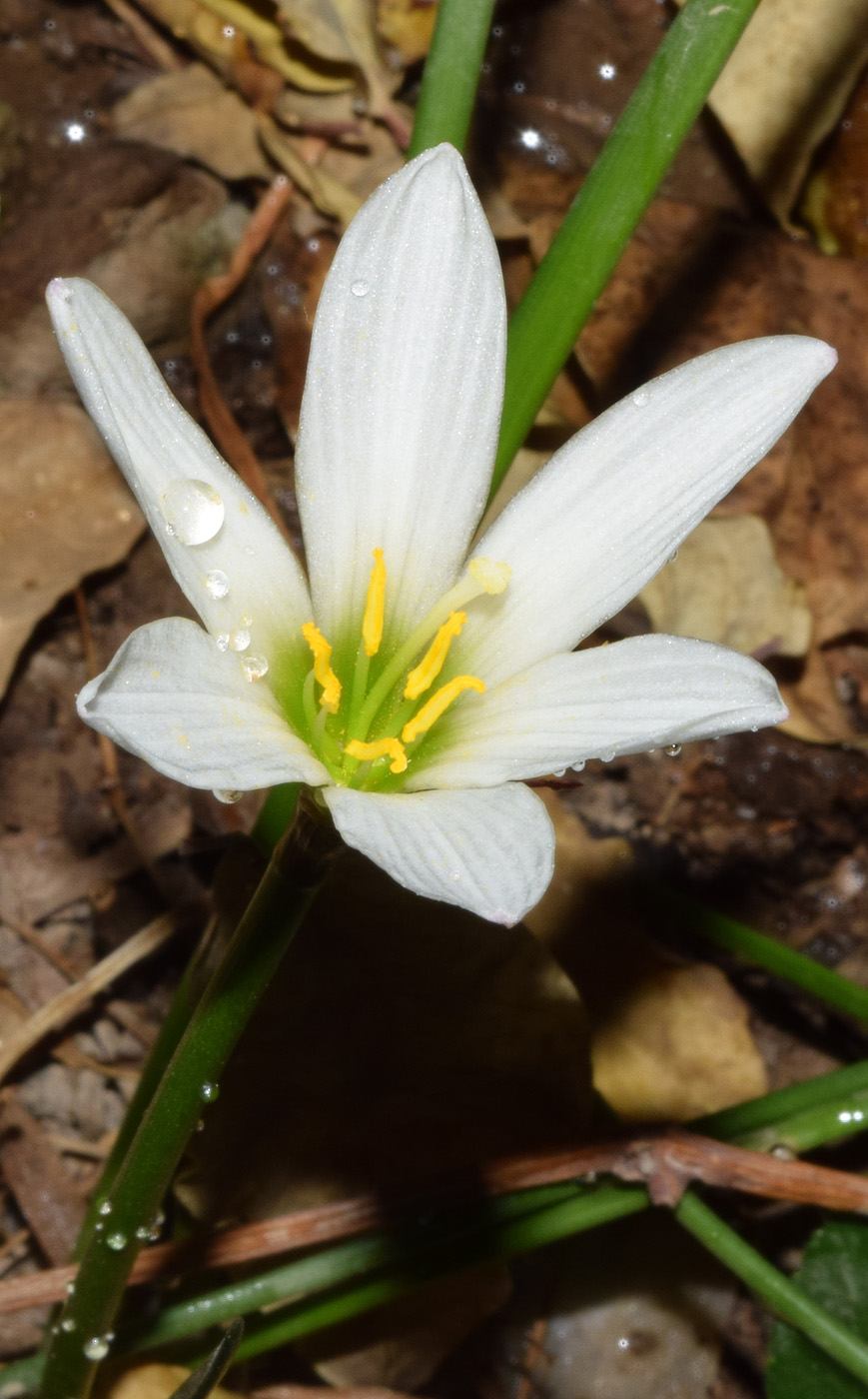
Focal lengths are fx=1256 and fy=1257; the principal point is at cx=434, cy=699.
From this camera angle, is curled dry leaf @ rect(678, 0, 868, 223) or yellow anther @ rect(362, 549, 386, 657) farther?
curled dry leaf @ rect(678, 0, 868, 223)

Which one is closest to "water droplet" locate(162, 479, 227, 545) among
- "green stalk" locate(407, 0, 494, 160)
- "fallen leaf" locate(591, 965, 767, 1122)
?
"green stalk" locate(407, 0, 494, 160)

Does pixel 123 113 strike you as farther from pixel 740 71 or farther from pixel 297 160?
pixel 740 71

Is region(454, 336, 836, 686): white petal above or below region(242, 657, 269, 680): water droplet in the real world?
above

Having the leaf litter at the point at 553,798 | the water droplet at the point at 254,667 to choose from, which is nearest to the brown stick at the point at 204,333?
the leaf litter at the point at 553,798

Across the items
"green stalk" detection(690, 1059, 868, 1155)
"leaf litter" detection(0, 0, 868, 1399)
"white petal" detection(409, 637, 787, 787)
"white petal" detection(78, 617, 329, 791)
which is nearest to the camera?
"white petal" detection(78, 617, 329, 791)

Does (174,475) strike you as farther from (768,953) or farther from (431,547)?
(768,953)

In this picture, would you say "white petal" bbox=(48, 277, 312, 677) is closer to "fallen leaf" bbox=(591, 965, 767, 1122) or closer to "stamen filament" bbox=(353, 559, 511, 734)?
"stamen filament" bbox=(353, 559, 511, 734)

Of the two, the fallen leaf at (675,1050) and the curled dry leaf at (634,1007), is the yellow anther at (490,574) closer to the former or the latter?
the curled dry leaf at (634,1007)
